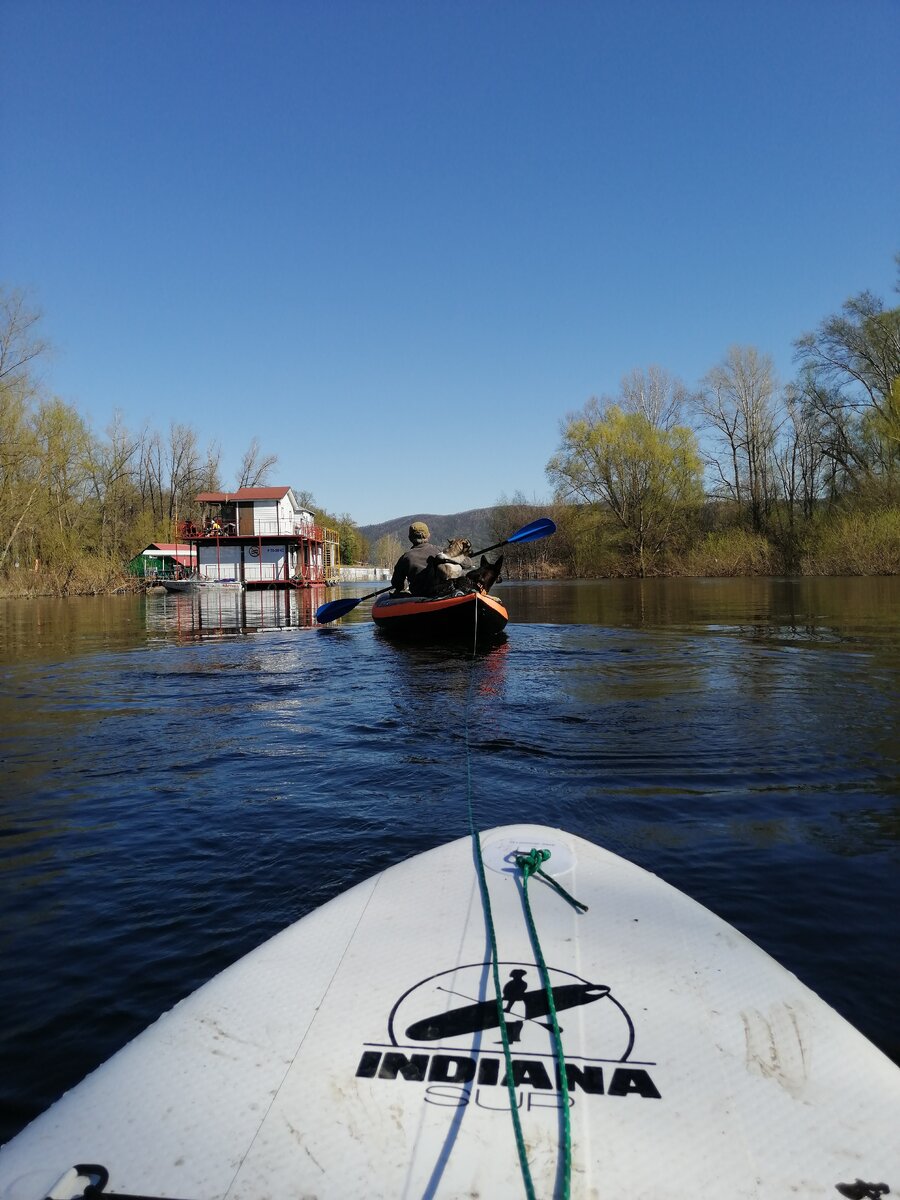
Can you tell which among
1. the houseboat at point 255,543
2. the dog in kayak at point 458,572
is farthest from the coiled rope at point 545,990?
the houseboat at point 255,543

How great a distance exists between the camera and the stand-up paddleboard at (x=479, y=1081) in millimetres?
1258

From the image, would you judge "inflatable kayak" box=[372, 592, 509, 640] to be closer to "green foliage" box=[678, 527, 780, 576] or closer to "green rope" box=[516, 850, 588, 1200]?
"green rope" box=[516, 850, 588, 1200]

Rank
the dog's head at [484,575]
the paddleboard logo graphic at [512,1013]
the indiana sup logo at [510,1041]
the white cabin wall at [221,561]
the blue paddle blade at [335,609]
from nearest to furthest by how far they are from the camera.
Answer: the indiana sup logo at [510,1041] → the paddleboard logo graphic at [512,1013] → the dog's head at [484,575] → the blue paddle blade at [335,609] → the white cabin wall at [221,561]

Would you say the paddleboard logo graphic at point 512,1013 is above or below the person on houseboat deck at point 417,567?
below

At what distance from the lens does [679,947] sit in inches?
76.7

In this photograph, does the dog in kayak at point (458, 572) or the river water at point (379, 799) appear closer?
the river water at point (379, 799)

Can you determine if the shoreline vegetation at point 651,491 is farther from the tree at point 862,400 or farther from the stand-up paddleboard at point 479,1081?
the stand-up paddleboard at point 479,1081

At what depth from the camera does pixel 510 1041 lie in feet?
5.15

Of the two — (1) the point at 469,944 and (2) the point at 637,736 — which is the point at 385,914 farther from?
(2) the point at 637,736

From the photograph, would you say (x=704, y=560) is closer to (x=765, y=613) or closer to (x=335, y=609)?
(x=765, y=613)

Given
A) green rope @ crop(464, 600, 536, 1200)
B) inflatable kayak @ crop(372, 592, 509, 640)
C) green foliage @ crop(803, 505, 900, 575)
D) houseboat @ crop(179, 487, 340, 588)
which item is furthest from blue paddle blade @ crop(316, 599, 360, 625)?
green foliage @ crop(803, 505, 900, 575)

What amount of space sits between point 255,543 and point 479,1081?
40.6 metres

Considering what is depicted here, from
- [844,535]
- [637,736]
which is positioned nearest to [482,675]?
[637,736]

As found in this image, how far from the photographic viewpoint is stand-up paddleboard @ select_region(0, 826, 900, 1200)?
4.13 ft
